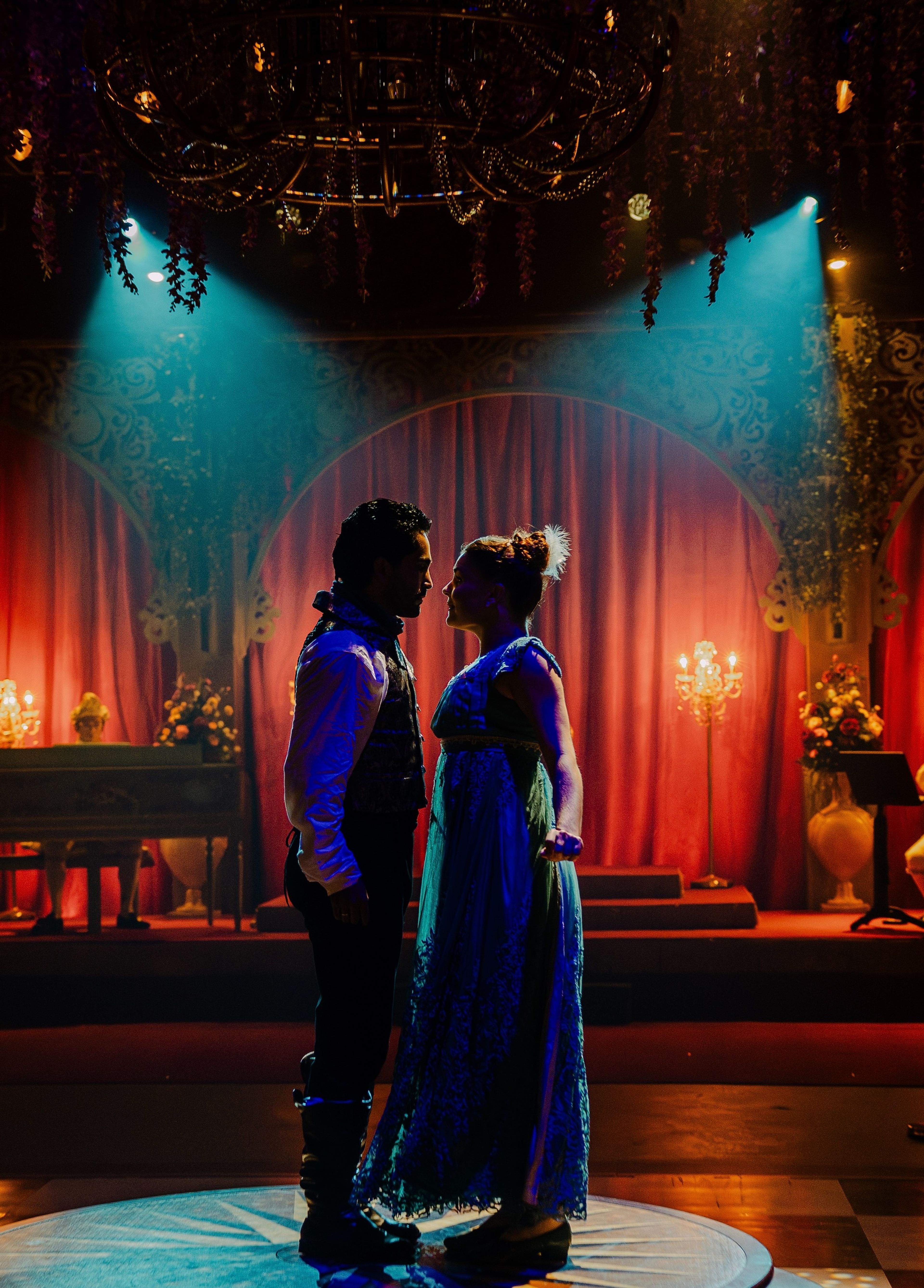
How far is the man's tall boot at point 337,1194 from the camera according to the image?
2.54 m

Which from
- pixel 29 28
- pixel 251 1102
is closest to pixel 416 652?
pixel 251 1102

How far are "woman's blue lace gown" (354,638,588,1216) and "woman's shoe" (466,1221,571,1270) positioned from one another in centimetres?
7

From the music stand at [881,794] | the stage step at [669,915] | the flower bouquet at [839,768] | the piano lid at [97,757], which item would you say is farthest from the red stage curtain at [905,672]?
the piano lid at [97,757]

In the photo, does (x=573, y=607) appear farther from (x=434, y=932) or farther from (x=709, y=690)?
(x=434, y=932)

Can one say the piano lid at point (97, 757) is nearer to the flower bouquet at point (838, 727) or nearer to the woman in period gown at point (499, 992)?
the flower bouquet at point (838, 727)

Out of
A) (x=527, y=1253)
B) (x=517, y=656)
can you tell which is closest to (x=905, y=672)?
(x=517, y=656)

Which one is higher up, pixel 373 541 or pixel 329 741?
pixel 373 541

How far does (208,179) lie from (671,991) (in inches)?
164

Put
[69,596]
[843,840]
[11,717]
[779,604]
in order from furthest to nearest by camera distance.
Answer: [69,596] → [779,604] → [11,717] → [843,840]

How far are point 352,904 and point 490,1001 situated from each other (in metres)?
0.38

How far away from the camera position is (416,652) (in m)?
7.53

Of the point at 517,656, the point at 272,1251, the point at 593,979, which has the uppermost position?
the point at 517,656

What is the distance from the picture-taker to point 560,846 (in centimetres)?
247

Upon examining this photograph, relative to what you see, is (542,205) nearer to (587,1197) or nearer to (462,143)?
(462,143)
